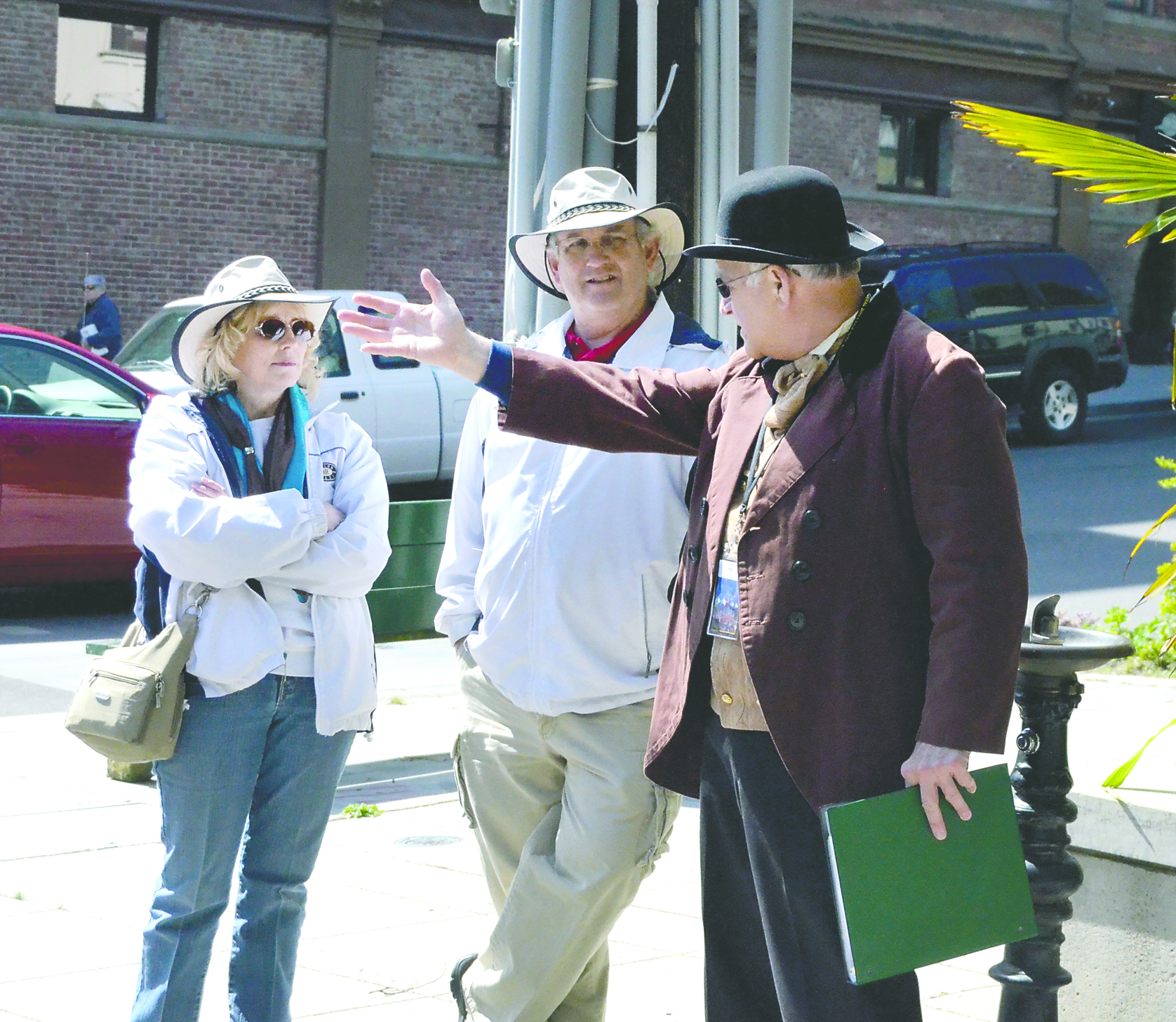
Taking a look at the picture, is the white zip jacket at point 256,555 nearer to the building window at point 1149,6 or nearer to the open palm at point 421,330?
the open palm at point 421,330

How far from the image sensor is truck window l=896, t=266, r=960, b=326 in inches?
701

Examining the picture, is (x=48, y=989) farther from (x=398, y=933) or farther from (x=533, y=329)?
(x=533, y=329)

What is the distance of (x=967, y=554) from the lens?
2748 mm

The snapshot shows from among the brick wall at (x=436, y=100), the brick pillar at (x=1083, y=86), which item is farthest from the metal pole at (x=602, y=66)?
the brick pillar at (x=1083, y=86)

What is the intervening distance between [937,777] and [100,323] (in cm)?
1667

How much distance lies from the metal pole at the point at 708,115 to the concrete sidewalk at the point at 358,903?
2084mm

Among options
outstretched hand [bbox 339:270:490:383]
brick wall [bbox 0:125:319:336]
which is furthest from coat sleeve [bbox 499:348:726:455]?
brick wall [bbox 0:125:319:336]

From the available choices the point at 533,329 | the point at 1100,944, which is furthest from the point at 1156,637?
the point at 1100,944

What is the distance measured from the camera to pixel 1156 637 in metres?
8.09

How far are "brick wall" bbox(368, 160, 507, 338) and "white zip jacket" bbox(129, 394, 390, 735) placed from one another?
17536 millimetres

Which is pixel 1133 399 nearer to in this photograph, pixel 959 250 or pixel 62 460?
pixel 959 250

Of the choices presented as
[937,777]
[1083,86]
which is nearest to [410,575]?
[937,777]

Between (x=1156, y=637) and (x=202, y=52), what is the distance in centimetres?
1549

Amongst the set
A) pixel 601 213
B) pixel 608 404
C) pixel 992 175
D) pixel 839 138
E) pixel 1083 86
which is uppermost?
pixel 1083 86
